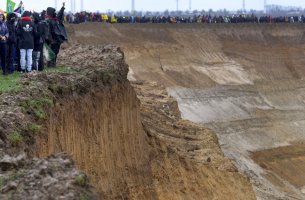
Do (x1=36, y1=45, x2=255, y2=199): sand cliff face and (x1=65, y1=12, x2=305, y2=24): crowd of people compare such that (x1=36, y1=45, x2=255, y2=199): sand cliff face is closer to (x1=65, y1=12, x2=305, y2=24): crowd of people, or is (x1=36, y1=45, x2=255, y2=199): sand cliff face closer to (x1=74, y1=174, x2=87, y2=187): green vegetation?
(x1=74, y1=174, x2=87, y2=187): green vegetation

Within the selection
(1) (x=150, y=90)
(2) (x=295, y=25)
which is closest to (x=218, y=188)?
(1) (x=150, y=90)

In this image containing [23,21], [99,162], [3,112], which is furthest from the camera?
[23,21]

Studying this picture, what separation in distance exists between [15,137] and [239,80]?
1969 inches

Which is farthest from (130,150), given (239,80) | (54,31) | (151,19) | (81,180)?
(151,19)

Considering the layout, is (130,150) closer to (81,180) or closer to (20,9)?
(20,9)

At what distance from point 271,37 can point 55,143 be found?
207ft

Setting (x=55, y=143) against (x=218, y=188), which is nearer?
(x=55, y=143)

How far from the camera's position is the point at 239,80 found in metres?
58.5

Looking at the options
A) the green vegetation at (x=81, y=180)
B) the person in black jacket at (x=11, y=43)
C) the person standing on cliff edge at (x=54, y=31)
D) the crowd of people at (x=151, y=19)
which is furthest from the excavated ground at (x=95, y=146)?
the crowd of people at (x=151, y=19)

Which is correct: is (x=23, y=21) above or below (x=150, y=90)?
above

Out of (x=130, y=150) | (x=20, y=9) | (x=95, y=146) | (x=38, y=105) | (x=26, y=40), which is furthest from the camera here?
(x=20, y=9)

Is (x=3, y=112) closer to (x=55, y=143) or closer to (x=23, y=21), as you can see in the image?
(x=55, y=143)

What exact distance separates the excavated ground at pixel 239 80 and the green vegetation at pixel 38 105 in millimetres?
18371

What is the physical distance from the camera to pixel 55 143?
1147 cm
